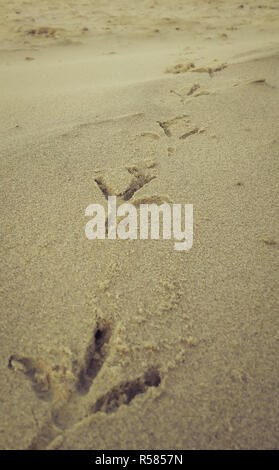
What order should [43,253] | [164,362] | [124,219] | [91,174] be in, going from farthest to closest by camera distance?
[91,174] < [124,219] < [43,253] < [164,362]

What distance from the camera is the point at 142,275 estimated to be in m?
1.00

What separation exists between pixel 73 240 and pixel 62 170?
0.41 meters

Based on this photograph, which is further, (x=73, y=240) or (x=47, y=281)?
(x=73, y=240)

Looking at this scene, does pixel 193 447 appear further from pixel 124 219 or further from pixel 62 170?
pixel 62 170

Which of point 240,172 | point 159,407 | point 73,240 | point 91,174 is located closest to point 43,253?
point 73,240

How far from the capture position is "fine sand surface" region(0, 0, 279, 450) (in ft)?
2.46

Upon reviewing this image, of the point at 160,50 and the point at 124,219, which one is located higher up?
the point at 160,50

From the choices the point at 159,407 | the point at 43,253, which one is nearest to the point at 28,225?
the point at 43,253

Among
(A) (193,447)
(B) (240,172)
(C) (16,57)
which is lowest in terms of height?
(A) (193,447)

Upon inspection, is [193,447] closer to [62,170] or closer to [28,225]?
[28,225]

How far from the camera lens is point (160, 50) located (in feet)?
11.5

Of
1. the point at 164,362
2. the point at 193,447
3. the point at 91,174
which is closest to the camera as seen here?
the point at 193,447

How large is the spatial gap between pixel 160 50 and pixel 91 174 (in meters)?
2.79

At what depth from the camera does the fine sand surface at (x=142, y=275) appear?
0.75m
